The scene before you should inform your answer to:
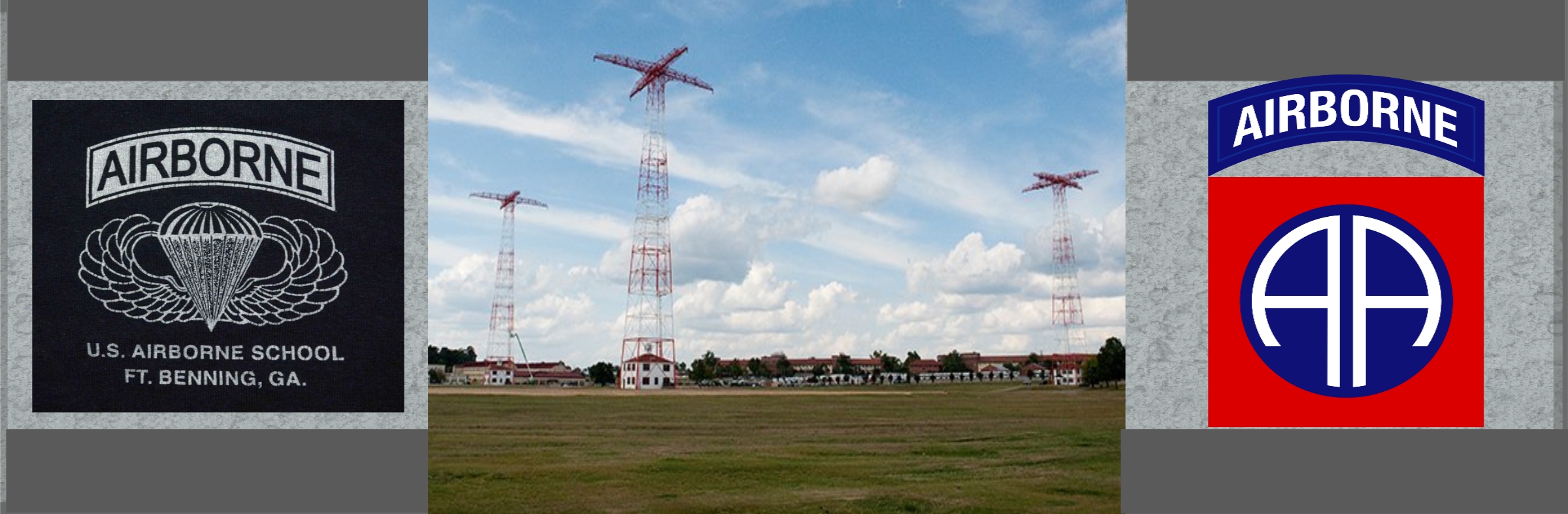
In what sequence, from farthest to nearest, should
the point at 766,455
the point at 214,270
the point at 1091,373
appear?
the point at 1091,373 < the point at 766,455 < the point at 214,270

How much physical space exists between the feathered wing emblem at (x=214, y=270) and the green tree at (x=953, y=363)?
6519 millimetres

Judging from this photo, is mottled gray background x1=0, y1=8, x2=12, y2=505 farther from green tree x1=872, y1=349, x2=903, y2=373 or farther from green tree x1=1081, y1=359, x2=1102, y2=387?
green tree x1=1081, y1=359, x2=1102, y2=387

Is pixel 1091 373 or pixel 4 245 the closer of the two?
pixel 4 245

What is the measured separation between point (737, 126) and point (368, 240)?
4.02m

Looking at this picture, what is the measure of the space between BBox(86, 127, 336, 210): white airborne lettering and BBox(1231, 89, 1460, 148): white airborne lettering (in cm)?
938

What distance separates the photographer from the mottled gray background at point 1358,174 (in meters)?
11.7

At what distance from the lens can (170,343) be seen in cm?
1199

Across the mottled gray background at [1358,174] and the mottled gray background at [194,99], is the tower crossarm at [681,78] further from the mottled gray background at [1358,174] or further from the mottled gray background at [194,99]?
the mottled gray background at [1358,174]

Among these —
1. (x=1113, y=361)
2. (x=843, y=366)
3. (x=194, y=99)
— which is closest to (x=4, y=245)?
(x=194, y=99)

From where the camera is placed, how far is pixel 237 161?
12.0 meters

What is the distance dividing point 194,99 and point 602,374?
5129mm

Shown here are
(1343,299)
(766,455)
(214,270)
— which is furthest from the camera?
(766,455)

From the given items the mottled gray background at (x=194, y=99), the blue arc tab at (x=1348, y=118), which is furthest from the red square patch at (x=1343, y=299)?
the mottled gray background at (x=194, y=99)

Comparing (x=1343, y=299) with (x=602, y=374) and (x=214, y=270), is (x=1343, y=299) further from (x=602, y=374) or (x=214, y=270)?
(x=214, y=270)
